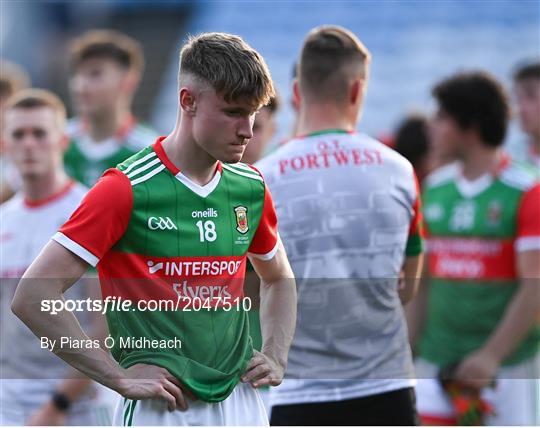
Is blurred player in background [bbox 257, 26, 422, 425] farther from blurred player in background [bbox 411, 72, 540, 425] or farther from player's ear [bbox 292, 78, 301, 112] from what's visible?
blurred player in background [bbox 411, 72, 540, 425]

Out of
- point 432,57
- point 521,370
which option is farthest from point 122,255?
point 432,57

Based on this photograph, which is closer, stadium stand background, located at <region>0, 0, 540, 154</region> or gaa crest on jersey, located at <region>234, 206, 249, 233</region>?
gaa crest on jersey, located at <region>234, 206, 249, 233</region>

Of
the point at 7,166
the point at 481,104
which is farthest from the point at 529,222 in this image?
the point at 7,166

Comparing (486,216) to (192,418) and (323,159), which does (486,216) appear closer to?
(323,159)

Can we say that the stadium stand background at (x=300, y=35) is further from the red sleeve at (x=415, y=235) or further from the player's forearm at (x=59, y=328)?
the player's forearm at (x=59, y=328)

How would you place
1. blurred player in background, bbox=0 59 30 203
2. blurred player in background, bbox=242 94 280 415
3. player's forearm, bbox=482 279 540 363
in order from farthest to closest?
blurred player in background, bbox=0 59 30 203
player's forearm, bbox=482 279 540 363
blurred player in background, bbox=242 94 280 415

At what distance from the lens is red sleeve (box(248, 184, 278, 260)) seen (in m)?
3.16

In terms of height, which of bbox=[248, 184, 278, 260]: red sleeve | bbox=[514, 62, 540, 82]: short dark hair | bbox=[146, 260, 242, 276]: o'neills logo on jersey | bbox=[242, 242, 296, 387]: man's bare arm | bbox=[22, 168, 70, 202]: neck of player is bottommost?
bbox=[242, 242, 296, 387]: man's bare arm

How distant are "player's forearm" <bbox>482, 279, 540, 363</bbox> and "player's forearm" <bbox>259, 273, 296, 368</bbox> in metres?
2.29

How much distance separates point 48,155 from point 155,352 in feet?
8.46

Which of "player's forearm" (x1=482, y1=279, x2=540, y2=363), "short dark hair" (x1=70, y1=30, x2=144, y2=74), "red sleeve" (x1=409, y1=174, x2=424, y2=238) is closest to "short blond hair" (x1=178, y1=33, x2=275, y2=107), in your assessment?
"red sleeve" (x1=409, y1=174, x2=424, y2=238)

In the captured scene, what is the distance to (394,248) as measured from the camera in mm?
3947

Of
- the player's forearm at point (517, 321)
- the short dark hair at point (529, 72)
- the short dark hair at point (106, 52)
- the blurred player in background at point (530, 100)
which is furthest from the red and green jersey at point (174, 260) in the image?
the short dark hair at point (529, 72)

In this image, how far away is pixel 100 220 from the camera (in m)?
2.83
